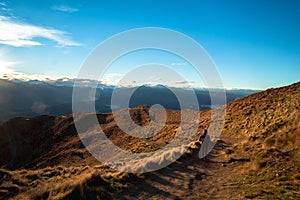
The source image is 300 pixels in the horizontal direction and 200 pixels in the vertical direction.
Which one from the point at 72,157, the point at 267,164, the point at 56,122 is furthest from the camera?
the point at 56,122

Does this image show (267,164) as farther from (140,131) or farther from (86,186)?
(140,131)

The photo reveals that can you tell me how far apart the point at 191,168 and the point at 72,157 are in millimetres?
31490

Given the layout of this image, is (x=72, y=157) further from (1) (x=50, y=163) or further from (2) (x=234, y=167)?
(2) (x=234, y=167)

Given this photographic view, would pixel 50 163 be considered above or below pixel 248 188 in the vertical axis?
below

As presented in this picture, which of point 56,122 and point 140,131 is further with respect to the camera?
point 56,122

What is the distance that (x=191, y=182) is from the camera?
13117mm

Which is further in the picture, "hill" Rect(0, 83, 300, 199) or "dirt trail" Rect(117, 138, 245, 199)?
"dirt trail" Rect(117, 138, 245, 199)

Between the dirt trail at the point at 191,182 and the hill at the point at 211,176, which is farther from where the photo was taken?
the dirt trail at the point at 191,182

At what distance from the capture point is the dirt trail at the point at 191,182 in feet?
37.0

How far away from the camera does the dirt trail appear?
11273mm

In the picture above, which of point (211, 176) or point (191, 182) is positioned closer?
point (191, 182)

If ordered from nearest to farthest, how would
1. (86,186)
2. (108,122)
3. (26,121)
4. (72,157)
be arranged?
(86,186) < (72,157) < (108,122) < (26,121)

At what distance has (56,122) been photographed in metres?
69.5

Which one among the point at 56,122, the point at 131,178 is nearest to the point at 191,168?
the point at 131,178
